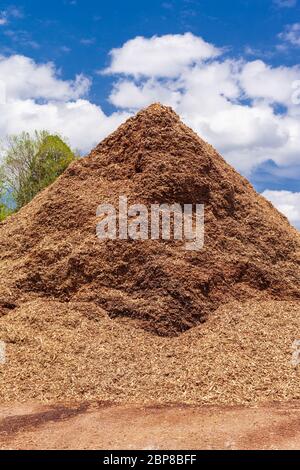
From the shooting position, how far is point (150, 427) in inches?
253

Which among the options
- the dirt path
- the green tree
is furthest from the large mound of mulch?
the green tree

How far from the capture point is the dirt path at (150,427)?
592cm

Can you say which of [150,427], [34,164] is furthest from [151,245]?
[34,164]

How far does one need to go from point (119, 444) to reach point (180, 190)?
6.82m

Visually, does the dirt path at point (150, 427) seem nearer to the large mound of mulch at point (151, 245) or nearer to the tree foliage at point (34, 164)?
the large mound of mulch at point (151, 245)

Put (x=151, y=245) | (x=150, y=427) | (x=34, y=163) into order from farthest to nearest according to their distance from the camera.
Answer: (x=34, y=163)
(x=151, y=245)
(x=150, y=427)

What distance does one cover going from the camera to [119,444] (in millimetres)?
5941

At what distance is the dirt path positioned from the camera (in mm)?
5918

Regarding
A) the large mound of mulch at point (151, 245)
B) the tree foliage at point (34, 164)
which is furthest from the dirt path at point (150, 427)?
the tree foliage at point (34, 164)

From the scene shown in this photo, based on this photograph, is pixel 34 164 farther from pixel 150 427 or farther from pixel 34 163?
pixel 150 427

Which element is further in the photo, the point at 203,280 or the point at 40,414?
the point at 203,280

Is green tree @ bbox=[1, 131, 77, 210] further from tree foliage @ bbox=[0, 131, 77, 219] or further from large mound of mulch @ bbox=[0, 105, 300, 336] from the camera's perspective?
large mound of mulch @ bbox=[0, 105, 300, 336]
